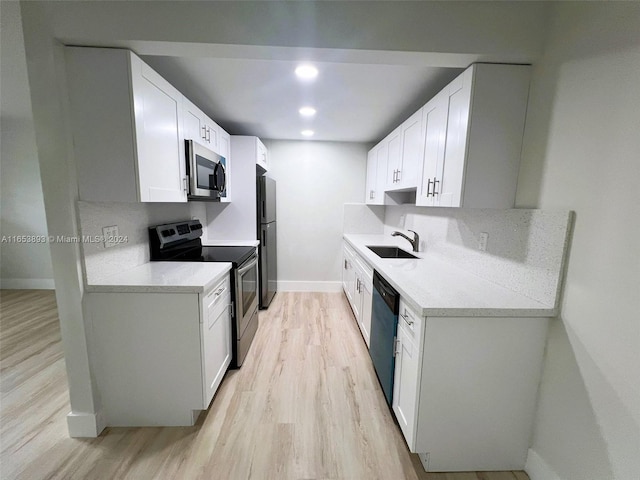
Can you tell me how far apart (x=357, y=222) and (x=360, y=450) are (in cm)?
290

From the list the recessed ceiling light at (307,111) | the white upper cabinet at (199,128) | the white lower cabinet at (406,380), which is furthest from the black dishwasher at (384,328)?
the white upper cabinet at (199,128)

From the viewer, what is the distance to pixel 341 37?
1.28 meters

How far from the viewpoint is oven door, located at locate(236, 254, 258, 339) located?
206cm

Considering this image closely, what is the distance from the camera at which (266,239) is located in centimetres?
321

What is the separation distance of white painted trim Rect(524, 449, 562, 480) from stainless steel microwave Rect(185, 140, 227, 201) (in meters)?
2.64

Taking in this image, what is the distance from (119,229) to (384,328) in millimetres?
1890

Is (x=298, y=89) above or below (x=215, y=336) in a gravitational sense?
above

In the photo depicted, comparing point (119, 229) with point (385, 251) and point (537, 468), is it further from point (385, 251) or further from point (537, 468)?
point (537, 468)

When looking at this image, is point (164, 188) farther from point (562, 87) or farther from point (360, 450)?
point (562, 87)

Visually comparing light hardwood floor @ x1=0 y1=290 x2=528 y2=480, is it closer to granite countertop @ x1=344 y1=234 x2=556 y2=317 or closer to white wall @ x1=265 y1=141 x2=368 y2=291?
granite countertop @ x1=344 y1=234 x2=556 y2=317

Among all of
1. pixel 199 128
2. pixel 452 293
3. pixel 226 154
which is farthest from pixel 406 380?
pixel 226 154

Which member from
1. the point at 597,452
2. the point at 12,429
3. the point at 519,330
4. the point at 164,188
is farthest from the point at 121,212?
the point at 597,452

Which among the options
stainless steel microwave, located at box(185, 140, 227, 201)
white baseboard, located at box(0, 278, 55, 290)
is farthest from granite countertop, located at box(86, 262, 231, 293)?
white baseboard, located at box(0, 278, 55, 290)

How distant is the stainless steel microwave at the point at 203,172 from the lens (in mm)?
1914
